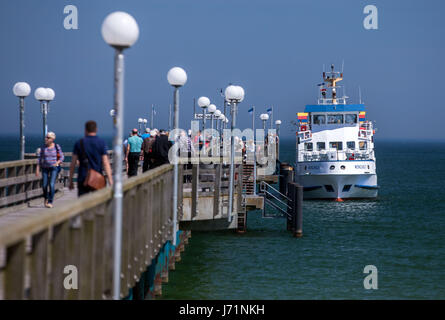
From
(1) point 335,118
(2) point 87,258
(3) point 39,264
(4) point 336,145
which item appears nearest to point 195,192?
(2) point 87,258

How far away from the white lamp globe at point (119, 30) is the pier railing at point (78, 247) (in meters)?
1.49

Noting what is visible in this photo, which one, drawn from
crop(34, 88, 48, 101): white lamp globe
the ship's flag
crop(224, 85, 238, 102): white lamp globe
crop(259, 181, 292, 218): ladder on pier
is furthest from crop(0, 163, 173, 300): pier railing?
the ship's flag

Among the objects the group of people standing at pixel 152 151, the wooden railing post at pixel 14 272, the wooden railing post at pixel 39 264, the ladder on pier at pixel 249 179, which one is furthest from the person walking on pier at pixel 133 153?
the wooden railing post at pixel 14 272

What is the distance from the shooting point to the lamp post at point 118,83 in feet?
25.0

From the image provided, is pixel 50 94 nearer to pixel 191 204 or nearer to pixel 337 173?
pixel 191 204

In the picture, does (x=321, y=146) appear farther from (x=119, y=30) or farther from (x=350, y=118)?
(x=119, y=30)

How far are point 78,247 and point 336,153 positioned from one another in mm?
34055

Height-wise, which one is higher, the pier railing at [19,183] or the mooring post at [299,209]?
the pier railing at [19,183]

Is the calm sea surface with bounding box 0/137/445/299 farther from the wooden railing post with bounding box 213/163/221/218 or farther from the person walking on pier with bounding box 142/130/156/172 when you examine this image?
the person walking on pier with bounding box 142/130/156/172

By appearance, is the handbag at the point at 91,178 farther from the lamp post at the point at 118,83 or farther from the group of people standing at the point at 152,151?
the group of people standing at the point at 152,151

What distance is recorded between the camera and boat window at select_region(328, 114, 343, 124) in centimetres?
4306

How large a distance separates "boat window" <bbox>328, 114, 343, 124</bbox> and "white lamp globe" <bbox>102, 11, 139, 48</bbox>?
35.9 meters

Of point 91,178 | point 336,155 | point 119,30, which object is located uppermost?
point 119,30

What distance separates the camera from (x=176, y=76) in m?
14.2
